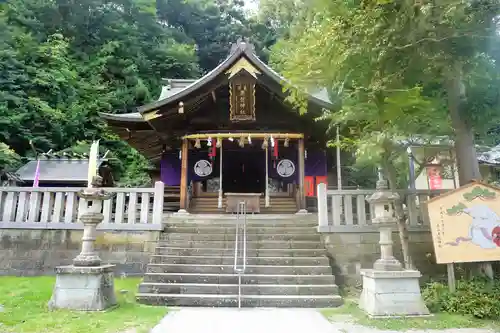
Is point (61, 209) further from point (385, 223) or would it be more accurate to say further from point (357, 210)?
point (385, 223)

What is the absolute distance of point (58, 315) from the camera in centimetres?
535

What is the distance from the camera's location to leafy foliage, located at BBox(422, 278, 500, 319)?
18.0 ft

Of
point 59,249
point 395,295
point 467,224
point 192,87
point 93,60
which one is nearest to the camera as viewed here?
point 395,295

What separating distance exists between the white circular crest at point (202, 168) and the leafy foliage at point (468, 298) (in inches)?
316

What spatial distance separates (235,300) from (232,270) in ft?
2.82

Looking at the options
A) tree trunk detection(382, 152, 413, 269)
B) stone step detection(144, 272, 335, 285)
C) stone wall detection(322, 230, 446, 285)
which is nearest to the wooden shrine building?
stone wall detection(322, 230, 446, 285)

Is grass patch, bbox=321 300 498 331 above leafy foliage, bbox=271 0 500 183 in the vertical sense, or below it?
below

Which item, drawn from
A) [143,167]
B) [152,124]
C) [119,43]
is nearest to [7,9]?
[119,43]

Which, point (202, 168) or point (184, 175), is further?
point (202, 168)

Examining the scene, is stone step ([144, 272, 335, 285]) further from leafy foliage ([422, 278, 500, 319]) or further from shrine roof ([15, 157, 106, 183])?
shrine roof ([15, 157, 106, 183])

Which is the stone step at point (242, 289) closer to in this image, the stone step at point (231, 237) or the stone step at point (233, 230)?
the stone step at point (231, 237)

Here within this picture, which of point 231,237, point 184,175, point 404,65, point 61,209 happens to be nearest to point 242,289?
point 231,237

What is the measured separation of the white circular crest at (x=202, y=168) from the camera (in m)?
12.6

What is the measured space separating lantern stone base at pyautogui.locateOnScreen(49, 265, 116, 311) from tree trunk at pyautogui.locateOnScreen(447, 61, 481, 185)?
7005 millimetres
